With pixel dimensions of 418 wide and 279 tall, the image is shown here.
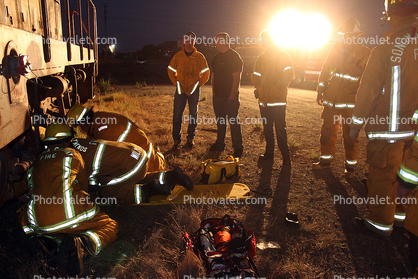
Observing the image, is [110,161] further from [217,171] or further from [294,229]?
[294,229]

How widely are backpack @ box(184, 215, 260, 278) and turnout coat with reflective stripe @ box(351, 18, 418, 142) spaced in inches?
61.4

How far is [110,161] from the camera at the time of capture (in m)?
3.10

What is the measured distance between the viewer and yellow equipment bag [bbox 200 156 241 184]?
419cm

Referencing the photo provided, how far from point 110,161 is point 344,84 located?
11.4 ft

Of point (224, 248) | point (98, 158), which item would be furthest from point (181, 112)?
point (224, 248)

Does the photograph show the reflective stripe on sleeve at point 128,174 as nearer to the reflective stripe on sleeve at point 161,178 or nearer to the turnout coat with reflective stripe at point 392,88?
the reflective stripe on sleeve at point 161,178

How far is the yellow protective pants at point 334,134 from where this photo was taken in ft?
13.9

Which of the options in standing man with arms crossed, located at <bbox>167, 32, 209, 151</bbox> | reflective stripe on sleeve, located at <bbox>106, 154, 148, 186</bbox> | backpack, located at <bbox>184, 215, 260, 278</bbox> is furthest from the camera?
standing man with arms crossed, located at <bbox>167, 32, 209, 151</bbox>

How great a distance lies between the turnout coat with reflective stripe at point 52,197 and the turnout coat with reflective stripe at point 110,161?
0.43 m

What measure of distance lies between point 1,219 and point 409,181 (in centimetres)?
402

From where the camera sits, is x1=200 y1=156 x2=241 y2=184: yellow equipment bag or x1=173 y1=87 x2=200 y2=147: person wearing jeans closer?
x1=200 y1=156 x2=241 y2=184: yellow equipment bag

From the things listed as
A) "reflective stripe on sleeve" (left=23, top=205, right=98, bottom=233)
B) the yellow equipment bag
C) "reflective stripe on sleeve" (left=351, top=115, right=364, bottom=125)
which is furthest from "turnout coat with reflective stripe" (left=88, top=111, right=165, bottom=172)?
"reflective stripe on sleeve" (left=351, top=115, right=364, bottom=125)

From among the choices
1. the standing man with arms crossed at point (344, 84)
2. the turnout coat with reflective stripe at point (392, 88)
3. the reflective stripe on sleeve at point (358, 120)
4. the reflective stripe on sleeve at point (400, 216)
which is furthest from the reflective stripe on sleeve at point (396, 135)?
the standing man with arms crossed at point (344, 84)

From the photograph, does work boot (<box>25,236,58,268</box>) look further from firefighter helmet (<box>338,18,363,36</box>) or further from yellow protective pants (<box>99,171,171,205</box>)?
firefighter helmet (<box>338,18,363,36</box>)
